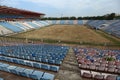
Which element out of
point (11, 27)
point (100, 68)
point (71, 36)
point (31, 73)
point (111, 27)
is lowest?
point (71, 36)

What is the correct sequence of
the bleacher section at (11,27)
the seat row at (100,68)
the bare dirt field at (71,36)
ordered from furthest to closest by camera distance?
the bleacher section at (11,27)
the bare dirt field at (71,36)
the seat row at (100,68)


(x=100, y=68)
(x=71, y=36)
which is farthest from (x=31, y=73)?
(x=71, y=36)

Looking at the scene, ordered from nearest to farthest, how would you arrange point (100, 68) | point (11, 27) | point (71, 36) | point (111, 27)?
point (100, 68)
point (71, 36)
point (11, 27)
point (111, 27)

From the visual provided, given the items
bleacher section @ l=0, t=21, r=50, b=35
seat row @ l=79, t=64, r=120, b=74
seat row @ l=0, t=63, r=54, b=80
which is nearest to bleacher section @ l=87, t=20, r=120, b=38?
seat row @ l=79, t=64, r=120, b=74

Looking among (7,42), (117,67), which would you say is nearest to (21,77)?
(117,67)

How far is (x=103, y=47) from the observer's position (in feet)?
105

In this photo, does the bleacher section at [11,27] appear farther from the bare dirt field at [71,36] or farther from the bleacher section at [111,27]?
the bleacher section at [111,27]

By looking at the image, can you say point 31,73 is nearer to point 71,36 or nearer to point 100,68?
point 100,68

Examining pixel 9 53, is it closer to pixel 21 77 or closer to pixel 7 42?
pixel 21 77

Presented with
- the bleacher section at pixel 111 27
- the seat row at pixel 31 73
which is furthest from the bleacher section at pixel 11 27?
the bleacher section at pixel 111 27

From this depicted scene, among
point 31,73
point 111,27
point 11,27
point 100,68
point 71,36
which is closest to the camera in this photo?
point 31,73

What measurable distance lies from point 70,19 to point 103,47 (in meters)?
90.0

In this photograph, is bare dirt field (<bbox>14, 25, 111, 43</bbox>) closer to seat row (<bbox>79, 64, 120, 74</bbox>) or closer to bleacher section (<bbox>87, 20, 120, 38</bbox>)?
bleacher section (<bbox>87, 20, 120, 38</bbox>)

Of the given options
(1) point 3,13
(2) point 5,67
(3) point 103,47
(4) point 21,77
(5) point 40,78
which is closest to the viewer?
(5) point 40,78
